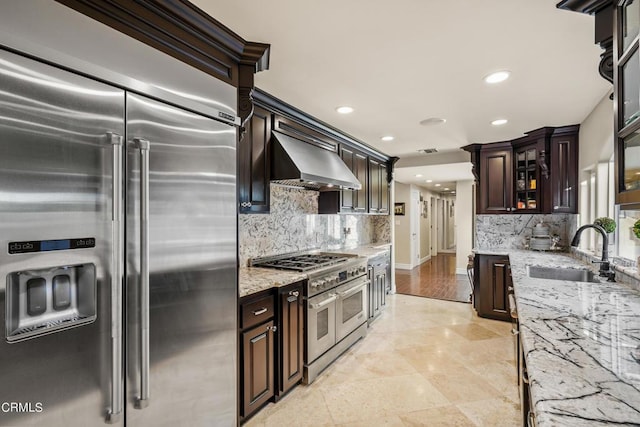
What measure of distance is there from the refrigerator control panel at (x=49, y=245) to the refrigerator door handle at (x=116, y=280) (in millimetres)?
86

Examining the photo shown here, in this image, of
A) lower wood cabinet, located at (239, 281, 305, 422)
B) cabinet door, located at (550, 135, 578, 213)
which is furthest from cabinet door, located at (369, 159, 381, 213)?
lower wood cabinet, located at (239, 281, 305, 422)

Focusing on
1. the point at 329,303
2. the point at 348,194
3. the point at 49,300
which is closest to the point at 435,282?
the point at 348,194

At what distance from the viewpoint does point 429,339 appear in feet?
11.8

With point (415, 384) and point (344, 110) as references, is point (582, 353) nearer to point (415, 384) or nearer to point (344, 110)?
point (415, 384)

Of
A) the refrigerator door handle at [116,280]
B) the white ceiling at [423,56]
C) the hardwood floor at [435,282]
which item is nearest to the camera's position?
the refrigerator door handle at [116,280]

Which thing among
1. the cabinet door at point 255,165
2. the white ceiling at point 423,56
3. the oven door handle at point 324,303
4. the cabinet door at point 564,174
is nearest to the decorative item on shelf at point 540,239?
the cabinet door at point 564,174

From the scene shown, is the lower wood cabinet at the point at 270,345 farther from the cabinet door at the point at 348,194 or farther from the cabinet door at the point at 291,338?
the cabinet door at the point at 348,194

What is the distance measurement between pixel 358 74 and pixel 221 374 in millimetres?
2107

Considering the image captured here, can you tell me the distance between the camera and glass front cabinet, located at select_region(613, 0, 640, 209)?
4.06 ft

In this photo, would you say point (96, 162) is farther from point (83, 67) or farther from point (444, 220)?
point (444, 220)

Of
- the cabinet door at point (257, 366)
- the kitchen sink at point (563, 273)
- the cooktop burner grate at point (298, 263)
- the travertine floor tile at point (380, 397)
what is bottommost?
the travertine floor tile at point (380, 397)

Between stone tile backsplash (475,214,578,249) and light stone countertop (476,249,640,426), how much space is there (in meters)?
2.69

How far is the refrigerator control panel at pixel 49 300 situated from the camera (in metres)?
1.00

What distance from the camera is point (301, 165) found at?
2730 mm
